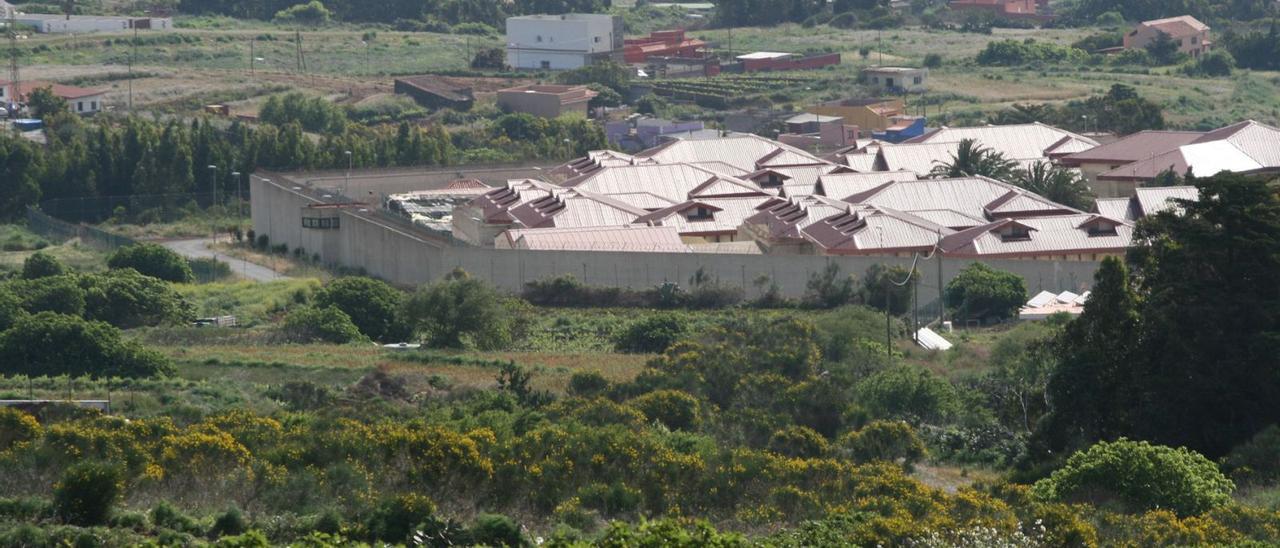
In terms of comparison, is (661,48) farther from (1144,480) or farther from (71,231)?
(1144,480)

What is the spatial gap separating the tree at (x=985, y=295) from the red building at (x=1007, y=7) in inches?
3384

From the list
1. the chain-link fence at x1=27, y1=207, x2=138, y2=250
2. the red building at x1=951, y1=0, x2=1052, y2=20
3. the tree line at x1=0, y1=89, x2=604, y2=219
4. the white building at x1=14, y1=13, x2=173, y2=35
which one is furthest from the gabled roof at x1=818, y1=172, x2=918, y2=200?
the red building at x1=951, y1=0, x2=1052, y2=20

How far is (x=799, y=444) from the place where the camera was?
102 feet

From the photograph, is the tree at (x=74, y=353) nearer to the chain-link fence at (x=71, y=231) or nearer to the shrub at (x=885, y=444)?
the shrub at (x=885, y=444)

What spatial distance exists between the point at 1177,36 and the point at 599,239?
205ft

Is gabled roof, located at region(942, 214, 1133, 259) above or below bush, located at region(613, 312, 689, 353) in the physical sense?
above

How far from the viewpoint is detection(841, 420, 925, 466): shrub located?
3203 centimetres

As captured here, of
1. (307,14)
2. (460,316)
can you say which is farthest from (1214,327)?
(307,14)

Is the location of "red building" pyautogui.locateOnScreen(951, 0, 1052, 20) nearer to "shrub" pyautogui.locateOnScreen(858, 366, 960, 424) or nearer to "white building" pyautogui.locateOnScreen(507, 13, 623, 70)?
"white building" pyautogui.locateOnScreen(507, 13, 623, 70)

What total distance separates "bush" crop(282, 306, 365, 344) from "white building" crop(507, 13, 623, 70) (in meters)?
59.1

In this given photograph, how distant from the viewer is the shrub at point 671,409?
3344cm

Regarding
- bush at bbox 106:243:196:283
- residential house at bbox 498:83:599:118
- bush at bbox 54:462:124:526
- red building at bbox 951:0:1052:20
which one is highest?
red building at bbox 951:0:1052:20

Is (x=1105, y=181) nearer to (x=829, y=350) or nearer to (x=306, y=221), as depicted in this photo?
(x=306, y=221)

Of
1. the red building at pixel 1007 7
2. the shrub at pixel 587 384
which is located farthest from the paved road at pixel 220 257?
the red building at pixel 1007 7
